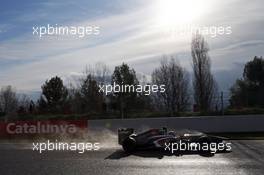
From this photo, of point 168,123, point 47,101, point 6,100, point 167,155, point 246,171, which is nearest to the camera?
point 246,171

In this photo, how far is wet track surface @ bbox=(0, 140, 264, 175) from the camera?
1193 cm

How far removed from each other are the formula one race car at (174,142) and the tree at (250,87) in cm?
1903

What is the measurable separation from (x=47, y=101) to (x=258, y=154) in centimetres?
2988

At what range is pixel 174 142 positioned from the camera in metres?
15.7

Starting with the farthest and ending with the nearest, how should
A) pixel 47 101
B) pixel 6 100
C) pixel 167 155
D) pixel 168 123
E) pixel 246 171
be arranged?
1. pixel 6 100
2. pixel 47 101
3. pixel 168 123
4. pixel 167 155
5. pixel 246 171

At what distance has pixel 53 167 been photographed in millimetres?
12883

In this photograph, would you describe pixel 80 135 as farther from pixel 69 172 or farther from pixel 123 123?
pixel 69 172

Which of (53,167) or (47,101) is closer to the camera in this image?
(53,167)

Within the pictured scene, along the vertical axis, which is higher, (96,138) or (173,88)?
(173,88)

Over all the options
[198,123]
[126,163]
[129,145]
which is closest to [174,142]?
[129,145]

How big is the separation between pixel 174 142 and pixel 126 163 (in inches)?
109

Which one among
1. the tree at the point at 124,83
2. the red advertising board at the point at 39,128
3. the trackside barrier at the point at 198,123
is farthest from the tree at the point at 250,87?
the red advertising board at the point at 39,128

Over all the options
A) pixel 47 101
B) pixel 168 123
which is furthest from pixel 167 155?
pixel 47 101

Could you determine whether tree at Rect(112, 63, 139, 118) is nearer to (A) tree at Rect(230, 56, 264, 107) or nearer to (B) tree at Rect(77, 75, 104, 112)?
(B) tree at Rect(77, 75, 104, 112)
